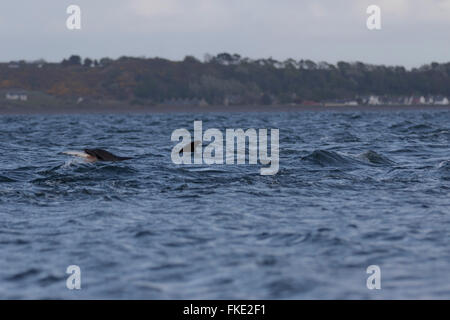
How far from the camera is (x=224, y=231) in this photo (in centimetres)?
1406

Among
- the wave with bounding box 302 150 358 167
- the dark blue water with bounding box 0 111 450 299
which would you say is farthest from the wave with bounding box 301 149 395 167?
the dark blue water with bounding box 0 111 450 299

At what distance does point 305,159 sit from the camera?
1112 inches

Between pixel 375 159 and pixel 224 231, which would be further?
pixel 375 159

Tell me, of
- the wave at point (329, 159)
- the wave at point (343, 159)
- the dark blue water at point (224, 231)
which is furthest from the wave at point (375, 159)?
the dark blue water at point (224, 231)

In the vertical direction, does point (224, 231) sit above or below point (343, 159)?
below

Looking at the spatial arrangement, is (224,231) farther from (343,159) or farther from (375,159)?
(375,159)

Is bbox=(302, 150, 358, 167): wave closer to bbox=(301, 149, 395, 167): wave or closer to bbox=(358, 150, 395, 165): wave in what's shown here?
bbox=(301, 149, 395, 167): wave

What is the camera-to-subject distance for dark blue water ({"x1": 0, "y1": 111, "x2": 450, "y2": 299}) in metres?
10.5

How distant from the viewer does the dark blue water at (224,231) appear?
415 inches

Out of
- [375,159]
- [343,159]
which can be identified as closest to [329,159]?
[343,159]

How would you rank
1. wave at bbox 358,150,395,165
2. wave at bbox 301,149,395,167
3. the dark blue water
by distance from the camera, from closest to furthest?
the dark blue water → wave at bbox 301,149,395,167 → wave at bbox 358,150,395,165
